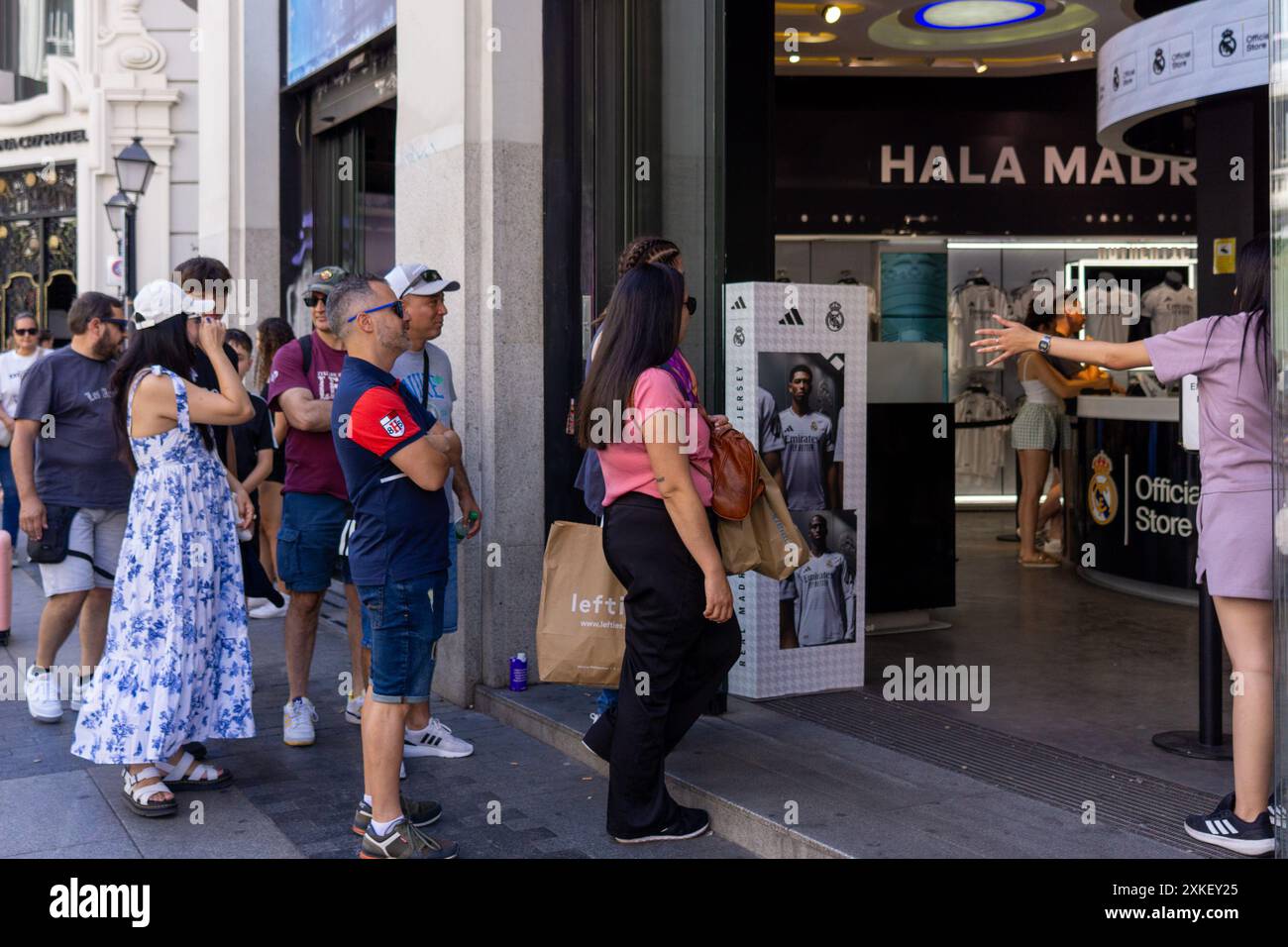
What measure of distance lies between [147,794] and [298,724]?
100 cm

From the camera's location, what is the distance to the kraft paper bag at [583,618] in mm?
4559

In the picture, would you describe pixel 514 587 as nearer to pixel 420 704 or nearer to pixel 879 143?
pixel 420 704

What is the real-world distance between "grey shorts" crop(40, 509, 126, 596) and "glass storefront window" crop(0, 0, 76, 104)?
20164 mm

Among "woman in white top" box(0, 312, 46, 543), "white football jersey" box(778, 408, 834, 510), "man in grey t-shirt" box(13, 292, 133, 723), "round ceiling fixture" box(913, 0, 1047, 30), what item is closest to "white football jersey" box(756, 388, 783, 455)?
"white football jersey" box(778, 408, 834, 510)

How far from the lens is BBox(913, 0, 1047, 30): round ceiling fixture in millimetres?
12031

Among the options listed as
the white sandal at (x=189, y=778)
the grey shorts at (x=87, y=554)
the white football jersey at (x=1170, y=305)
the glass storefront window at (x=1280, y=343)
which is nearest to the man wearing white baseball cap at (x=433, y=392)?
the white sandal at (x=189, y=778)

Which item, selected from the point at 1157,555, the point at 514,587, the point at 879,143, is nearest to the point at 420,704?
the point at 514,587

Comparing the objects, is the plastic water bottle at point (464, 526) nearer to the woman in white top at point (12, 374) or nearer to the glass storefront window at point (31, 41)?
the woman in white top at point (12, 374)

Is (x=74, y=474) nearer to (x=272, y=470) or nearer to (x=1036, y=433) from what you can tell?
(x=272, y=470)

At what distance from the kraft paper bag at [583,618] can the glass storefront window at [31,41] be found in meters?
22.5

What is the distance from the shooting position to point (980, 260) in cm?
1490

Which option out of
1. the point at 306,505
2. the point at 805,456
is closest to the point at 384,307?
the point at 306,505

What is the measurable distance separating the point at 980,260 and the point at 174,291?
37.4 ft

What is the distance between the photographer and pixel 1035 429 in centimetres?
1041
